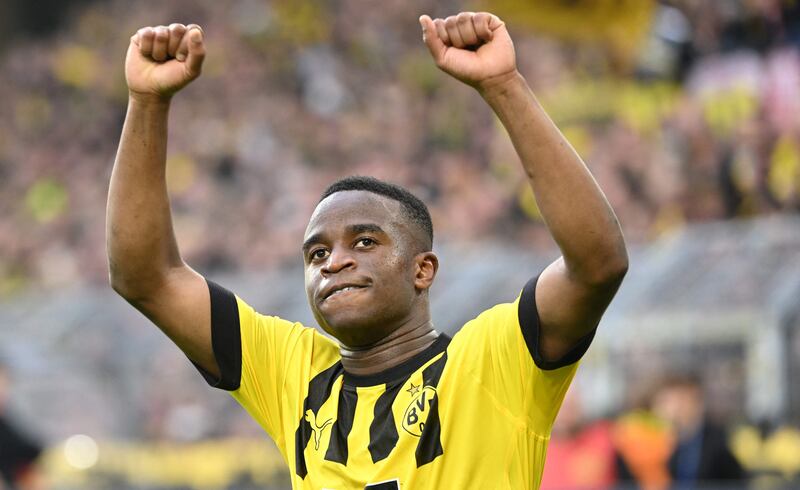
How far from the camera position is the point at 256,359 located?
12.2ft

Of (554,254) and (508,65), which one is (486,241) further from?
(508,65)

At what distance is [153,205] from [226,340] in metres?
0.42

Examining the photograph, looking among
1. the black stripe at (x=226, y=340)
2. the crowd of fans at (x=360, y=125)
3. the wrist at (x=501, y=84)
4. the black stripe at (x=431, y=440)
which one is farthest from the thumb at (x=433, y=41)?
the crowd of fans at (x=360, y=125)

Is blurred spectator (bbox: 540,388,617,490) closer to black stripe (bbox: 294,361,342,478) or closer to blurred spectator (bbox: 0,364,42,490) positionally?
blurred spectator (bbox: 0,364,42,490)

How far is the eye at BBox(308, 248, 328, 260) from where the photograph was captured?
3582mm

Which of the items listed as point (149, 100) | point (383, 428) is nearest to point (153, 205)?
point (149, 100)

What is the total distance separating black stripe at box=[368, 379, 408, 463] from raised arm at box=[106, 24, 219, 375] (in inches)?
20.4

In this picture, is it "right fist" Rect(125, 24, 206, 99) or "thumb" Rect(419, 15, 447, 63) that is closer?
"thumb" Rect(419, 15, 447, 63)

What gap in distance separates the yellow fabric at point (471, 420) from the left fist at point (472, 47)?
59cm

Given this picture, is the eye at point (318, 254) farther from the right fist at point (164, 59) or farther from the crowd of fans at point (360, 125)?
the crowd of fans at point (360, 125)

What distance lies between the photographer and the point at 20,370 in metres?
12.9

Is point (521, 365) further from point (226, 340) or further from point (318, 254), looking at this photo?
point (226, 340)

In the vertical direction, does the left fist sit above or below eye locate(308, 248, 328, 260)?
above

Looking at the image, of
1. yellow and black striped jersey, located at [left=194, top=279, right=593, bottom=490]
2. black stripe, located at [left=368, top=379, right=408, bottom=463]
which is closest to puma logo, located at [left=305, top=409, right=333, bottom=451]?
yellow and black striped jersey, located at [left=194, top=279, right=593, bottom=490]
